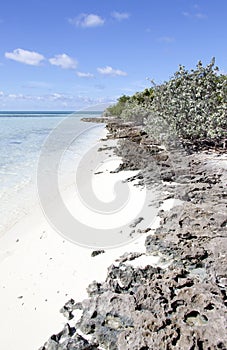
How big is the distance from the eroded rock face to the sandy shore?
0.92 ft

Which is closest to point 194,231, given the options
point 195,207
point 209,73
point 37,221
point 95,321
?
point 195,207

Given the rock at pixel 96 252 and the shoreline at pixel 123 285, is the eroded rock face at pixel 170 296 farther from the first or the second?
the rock at pixel 96 252

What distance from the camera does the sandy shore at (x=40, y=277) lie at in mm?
3377

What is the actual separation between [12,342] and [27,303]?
0.62 m

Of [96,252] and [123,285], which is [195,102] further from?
[123,285]

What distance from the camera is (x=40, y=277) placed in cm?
443

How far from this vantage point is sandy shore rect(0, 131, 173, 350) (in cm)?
338

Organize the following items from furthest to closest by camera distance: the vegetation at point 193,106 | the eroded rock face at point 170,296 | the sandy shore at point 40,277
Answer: the vegetation at point 193,106 < the sandy shore at point 40,277 < the eroded rock face at point 170,296

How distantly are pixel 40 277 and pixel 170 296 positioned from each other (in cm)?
218

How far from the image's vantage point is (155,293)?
3.08m

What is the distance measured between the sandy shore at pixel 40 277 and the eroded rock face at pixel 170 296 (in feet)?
0.92

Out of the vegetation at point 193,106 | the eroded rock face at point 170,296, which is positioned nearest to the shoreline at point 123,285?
the eroded rock face at point 170,296

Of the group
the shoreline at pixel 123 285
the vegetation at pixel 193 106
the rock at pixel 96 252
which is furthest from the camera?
A: the vegetation at pixel 193 106

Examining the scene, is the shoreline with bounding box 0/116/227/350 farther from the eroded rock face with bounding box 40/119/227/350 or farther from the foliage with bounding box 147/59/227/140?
the foliage with bounding box 147/59/227/140
